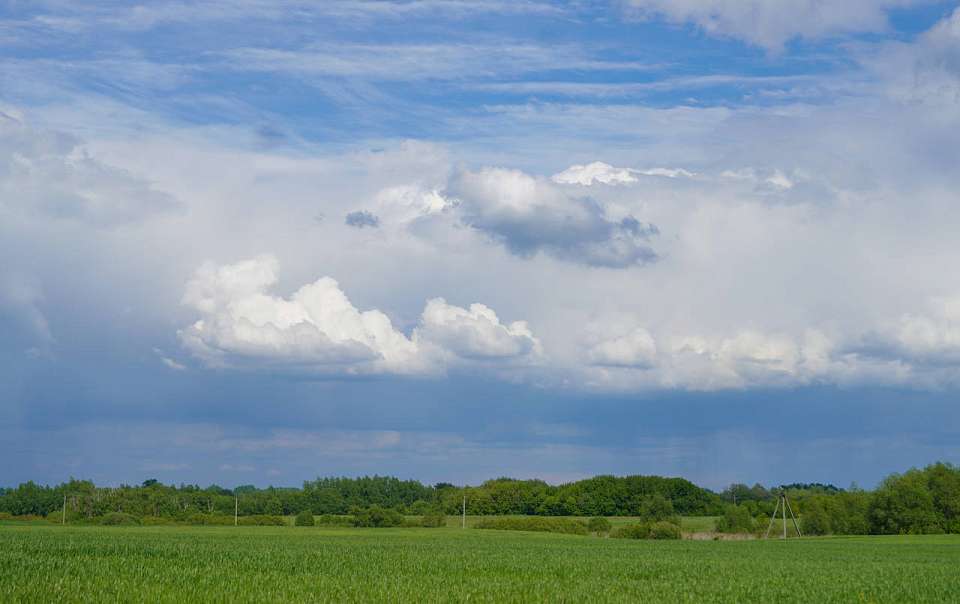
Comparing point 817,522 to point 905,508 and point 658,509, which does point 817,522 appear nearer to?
point 905,508

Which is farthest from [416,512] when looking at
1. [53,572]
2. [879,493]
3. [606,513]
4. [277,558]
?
[53,572]

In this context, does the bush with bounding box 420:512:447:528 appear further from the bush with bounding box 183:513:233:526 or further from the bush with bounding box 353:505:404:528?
the bush with bounding box 183:513:233:526

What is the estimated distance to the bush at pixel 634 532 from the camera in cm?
10844

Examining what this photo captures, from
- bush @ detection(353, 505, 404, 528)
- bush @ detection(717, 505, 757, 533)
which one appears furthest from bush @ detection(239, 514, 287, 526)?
bush @ detection(717, 505, 757, 533)

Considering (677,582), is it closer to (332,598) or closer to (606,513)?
(332,598)

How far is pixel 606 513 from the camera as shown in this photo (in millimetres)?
159750

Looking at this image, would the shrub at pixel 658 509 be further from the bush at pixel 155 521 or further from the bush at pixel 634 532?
the bush at pixel 155 521

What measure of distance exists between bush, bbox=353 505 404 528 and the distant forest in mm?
3249

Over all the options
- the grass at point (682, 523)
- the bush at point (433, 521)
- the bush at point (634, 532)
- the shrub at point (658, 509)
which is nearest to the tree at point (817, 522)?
the grass at point (682, 523)

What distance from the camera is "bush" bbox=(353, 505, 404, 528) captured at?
5094 inches

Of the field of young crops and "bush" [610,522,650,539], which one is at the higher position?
the field of young crops

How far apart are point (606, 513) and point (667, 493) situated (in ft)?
42.2

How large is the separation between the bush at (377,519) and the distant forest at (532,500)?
325 cm

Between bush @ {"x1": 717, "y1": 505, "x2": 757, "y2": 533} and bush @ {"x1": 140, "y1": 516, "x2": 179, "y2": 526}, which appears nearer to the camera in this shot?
bush @ {"x1": 717, "y1": 505, "x2": 757, "y2": 533}
